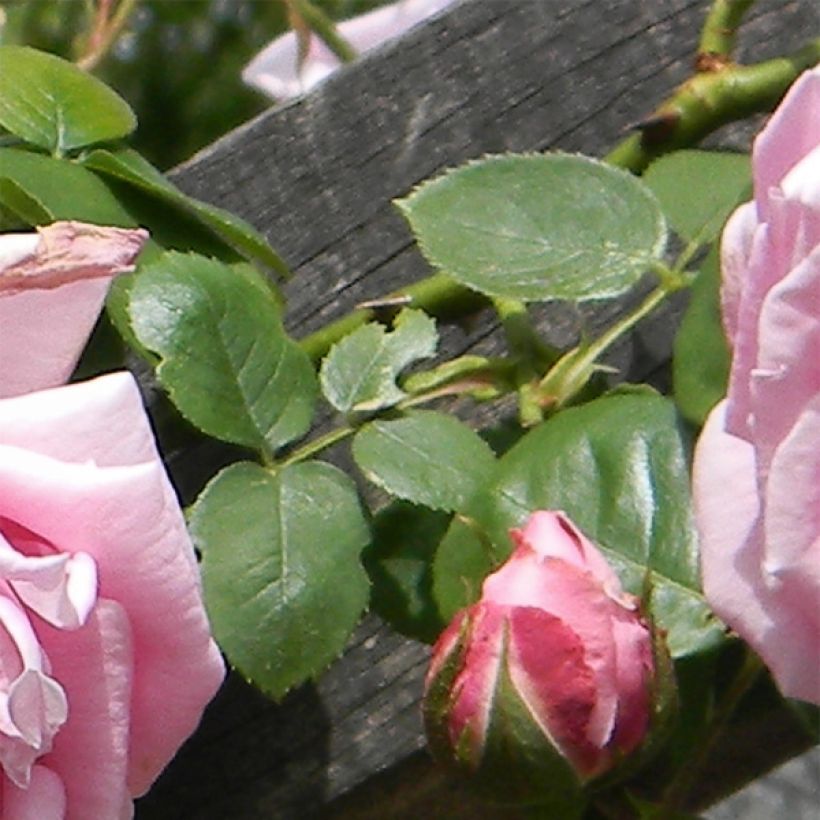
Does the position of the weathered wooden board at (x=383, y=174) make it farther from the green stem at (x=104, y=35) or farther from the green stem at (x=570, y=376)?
the green stem at (x=104, y=35)

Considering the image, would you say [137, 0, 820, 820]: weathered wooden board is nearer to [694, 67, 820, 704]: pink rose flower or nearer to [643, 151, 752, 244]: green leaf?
[643, 151, 752, 244]: green leaf

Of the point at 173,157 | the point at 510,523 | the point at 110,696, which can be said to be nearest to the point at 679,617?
the point at 510,523

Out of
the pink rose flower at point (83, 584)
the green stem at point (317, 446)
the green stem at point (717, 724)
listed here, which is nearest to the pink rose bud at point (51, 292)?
the pink rose flower at point (83, 584)

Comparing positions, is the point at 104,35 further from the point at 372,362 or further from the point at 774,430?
the point at 774,430

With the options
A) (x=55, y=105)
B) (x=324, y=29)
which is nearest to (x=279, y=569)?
(x=55, y=105)

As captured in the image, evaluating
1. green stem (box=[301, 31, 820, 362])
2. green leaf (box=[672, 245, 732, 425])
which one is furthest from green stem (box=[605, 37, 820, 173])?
green leaf (box=[672, 245, 732, 425])
